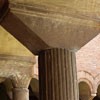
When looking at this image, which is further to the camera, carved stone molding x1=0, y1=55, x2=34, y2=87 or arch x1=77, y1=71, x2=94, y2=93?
arch x1=77, y1=71, x2=94, y2=93

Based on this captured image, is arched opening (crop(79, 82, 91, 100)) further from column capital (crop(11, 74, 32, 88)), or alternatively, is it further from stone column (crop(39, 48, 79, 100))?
Answer: stone column (crop(39, 48, 79, 100))

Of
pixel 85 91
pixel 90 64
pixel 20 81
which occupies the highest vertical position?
pixel 90 64

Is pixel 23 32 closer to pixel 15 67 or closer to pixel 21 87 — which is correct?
pixel 15 67

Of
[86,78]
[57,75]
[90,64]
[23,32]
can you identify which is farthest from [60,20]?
[86,78]

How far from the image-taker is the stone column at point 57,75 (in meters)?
5.20

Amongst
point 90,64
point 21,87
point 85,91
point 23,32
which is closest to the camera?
point 23,32

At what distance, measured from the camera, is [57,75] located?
17.2 ft

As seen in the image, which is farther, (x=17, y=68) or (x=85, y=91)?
(x=85, y=91)

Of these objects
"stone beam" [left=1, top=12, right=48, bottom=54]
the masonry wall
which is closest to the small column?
"stone beam" [left=1, top=12, right=48, bottom=54]

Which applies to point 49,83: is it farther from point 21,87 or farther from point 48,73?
point 21,87

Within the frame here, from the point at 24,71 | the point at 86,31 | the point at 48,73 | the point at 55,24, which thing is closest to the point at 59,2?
the point at 55,24

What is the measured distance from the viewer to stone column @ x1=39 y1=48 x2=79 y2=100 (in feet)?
17.1

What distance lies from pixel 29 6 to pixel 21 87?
171 inches

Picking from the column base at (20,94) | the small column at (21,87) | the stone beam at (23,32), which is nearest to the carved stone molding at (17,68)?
the small column at (21,87)
